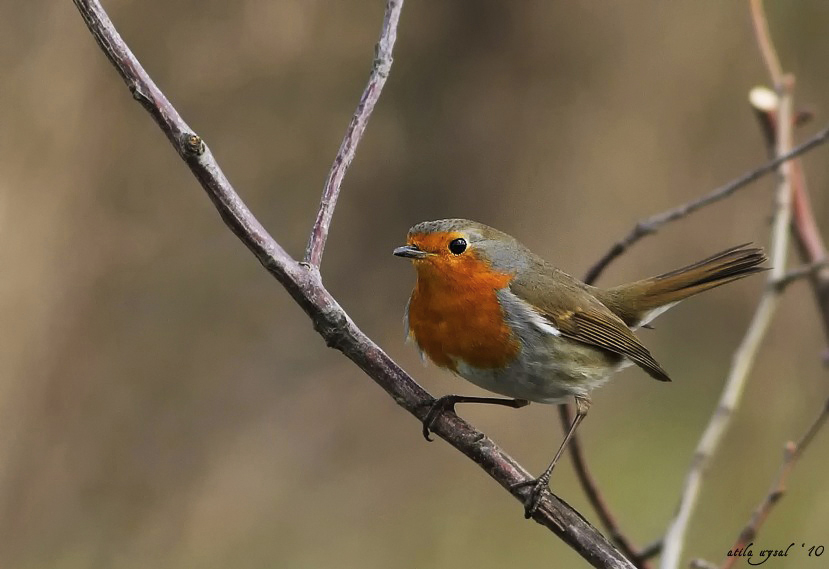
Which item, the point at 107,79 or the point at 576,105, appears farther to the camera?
the point at 576,105

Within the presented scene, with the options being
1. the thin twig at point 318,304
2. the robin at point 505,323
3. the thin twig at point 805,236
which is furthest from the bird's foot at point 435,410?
the thin twig at point 805,236

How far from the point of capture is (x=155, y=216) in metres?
5.76

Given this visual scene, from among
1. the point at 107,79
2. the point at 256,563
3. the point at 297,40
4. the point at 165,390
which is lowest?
the point at 256,563

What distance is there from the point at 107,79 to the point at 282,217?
4.64 ft

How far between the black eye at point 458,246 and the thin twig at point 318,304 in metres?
0.79

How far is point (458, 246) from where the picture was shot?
2.88 metres

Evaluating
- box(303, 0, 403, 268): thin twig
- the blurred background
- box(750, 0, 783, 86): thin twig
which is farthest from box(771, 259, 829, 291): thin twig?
the blurred background

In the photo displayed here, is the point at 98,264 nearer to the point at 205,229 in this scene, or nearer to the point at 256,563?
the point at 205,229

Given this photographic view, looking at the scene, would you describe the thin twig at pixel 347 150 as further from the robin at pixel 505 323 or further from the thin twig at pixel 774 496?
the thin twig at pixel 774 496

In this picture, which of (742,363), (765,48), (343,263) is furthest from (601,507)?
(343,263)

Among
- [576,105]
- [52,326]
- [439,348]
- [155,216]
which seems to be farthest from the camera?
[576,105]

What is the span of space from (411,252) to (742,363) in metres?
1.04

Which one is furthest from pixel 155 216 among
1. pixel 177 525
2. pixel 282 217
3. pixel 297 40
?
pixel 177 525

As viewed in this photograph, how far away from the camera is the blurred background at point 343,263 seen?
530 cm
